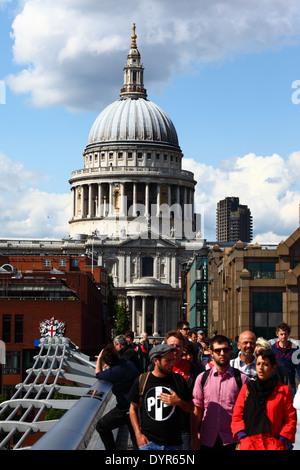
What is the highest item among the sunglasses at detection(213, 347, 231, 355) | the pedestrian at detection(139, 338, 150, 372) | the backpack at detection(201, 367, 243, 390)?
the sunglasses at detection(213, 347, 231, 355)

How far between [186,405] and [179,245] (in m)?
178

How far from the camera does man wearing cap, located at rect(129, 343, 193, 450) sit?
11.1 meters

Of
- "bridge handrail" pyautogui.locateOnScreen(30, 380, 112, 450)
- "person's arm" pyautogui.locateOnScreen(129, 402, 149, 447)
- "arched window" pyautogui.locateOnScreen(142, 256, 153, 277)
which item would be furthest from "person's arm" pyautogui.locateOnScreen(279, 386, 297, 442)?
"arched window" pyautogui.locateOnScreen(142, 256, 153, 277)

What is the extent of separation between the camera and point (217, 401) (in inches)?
484

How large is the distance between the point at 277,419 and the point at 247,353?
334cm

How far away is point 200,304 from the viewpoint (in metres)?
103

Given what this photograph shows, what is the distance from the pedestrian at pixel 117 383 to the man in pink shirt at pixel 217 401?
5.66ft

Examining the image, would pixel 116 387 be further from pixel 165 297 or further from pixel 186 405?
pixel 165 297

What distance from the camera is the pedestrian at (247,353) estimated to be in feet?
45.2

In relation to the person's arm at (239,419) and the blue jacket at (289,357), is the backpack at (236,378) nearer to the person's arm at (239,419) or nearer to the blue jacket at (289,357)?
the person's arm at (239,419)

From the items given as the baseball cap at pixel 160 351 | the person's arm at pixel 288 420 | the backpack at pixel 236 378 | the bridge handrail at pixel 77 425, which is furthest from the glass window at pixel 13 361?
the person's arm at pixel 288 420

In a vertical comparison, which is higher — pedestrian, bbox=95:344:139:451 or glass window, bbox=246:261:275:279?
glass window, bbox=246:261:275:279

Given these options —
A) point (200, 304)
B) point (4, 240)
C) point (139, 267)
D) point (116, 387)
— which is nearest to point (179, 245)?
point (139, 267)

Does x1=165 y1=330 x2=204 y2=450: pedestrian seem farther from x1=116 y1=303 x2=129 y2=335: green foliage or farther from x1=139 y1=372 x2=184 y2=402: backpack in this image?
x1=116 y1=303 x2=129 y2=335: green foliage
